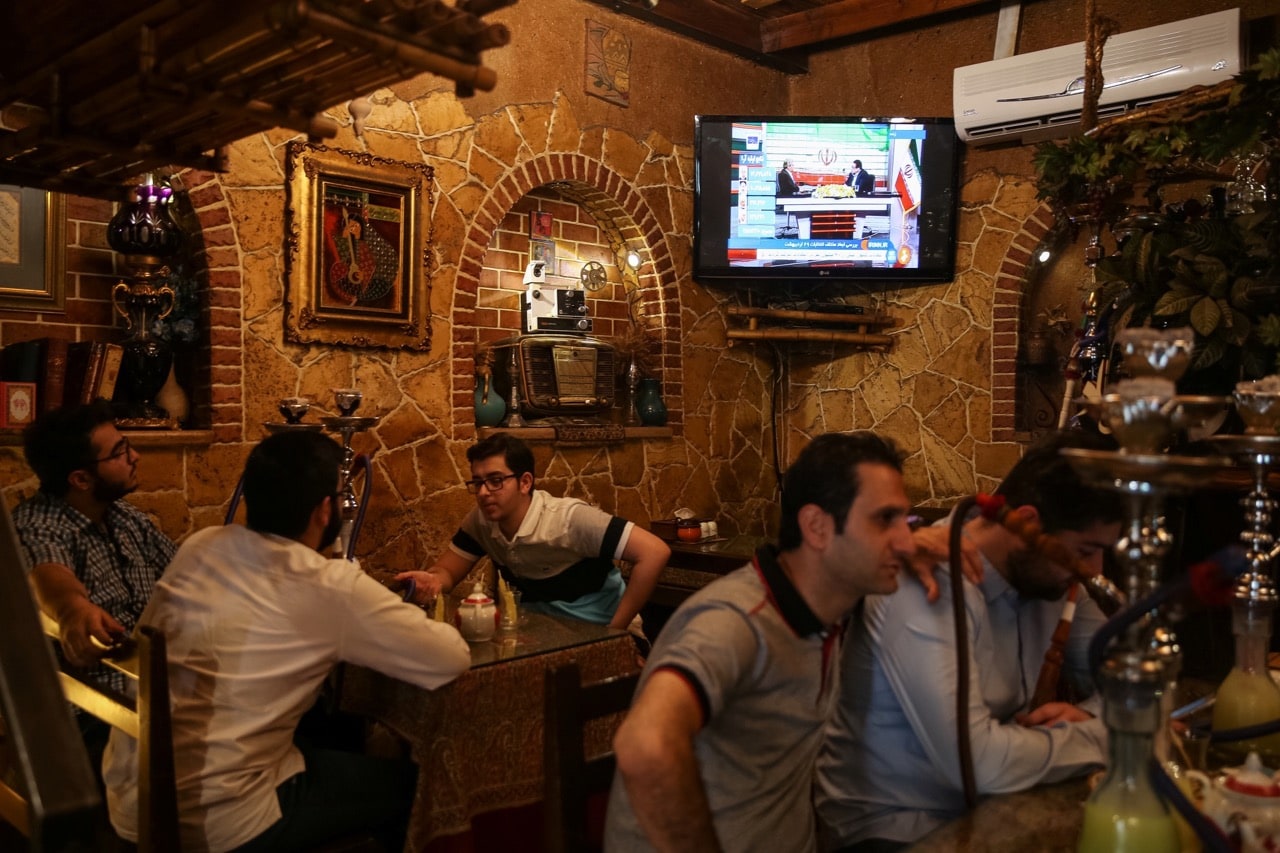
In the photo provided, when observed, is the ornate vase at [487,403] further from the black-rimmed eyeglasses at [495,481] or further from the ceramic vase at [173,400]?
the black-rimmed eyeglasses at [495,481]

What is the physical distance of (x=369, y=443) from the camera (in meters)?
4.40

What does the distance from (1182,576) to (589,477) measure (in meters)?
4.24

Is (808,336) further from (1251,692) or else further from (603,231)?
(1251,692)

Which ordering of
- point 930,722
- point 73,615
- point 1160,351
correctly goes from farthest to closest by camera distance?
1. point 73,615
2. point 930,722
3. point 1160,351

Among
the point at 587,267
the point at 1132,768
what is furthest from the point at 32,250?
the point at 1132,768

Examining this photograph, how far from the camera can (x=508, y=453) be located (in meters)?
3.35

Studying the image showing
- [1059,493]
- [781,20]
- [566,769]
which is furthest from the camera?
[781,20]

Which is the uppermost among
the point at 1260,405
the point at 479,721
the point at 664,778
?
the point at 1260,405

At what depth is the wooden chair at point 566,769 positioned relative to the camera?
1.54m

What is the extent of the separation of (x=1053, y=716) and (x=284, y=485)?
164cm

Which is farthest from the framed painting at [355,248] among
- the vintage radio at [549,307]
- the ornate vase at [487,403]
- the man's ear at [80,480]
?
the man's ear at [80,480]

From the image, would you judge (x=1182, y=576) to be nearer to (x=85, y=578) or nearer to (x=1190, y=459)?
(x=1190, y=459)

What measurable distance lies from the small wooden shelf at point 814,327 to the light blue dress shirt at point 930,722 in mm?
4032

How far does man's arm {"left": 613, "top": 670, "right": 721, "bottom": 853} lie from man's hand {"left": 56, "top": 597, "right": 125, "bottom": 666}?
1.35 metres
